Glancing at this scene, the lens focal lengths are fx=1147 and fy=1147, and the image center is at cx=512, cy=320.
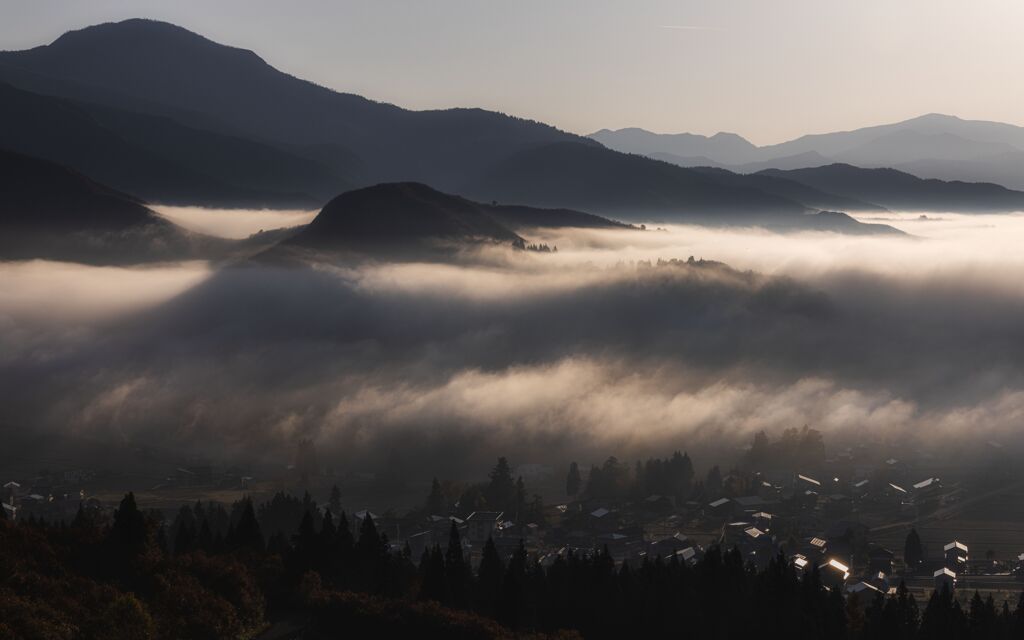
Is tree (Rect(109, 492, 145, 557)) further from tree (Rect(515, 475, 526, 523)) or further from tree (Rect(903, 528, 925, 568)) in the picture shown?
tree (Rect(903, 528, 925, 568))

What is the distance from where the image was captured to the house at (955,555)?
79562 millimetres

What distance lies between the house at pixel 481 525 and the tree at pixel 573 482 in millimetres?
12892

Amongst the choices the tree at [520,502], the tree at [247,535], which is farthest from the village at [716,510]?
the tree at [247,535]

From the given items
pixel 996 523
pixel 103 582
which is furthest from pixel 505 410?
pixel 103 582

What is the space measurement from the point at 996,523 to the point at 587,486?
34163 millimetres

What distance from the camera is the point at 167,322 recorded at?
184 meters

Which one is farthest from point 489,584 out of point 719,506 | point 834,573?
point 719,506

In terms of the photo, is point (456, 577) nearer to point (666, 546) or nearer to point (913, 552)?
point (666, 546)

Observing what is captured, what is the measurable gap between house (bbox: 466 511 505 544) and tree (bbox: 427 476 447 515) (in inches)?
132

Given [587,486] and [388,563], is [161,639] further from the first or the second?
[587,486]

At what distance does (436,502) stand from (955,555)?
39983 millimetres

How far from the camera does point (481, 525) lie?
88.6m

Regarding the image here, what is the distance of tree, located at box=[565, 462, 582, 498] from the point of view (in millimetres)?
103312

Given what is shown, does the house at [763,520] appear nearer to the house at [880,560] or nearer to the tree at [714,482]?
the tree at [714,482]
